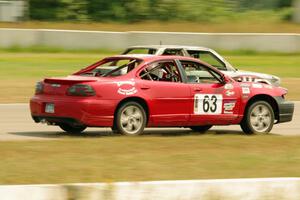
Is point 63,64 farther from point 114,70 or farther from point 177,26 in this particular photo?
point 114,70

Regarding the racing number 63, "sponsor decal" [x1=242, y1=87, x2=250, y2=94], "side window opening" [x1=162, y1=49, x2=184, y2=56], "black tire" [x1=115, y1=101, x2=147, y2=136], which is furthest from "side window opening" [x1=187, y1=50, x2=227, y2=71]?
"black tire" [x1=115, y1=101, x2=147, y2=136]

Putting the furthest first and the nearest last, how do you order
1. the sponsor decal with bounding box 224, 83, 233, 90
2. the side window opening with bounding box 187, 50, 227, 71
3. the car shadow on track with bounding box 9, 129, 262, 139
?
the side window opening with bounding box 187, 50, 227, 71 < the sponsor decal with bounding box 224, 83, 233, 90 < the car shadow on track with bounding box 9, 129, 262, 139

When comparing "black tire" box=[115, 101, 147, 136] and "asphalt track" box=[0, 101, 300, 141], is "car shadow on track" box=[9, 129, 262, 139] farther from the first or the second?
"black tire" box=[115, 101, 147, 136]

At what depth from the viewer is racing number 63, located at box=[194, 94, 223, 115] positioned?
14.4m

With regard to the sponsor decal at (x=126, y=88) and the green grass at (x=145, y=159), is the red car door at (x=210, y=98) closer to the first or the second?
the green grass at (x=145, y=159)

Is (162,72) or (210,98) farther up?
(162,72)

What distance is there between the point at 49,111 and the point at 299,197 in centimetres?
627

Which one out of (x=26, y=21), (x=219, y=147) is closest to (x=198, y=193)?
(x=219, y=147)

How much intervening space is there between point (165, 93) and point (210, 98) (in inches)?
32.1

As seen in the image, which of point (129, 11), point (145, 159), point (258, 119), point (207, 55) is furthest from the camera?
point (129, 11)

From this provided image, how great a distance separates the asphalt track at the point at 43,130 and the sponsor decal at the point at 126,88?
1.05 meters

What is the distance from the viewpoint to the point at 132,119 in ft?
45.3

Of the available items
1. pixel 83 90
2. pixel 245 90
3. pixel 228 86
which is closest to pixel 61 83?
pixel 83 90

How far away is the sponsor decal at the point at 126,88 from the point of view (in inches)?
538
